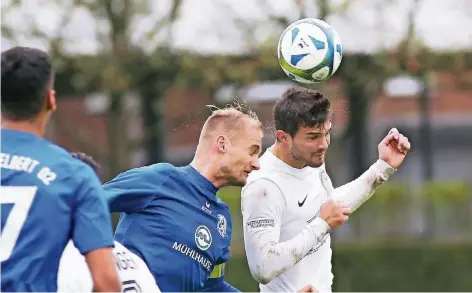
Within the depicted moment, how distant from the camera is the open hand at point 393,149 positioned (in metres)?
6.84

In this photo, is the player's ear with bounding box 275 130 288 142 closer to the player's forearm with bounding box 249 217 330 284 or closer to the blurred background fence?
the player's forearm with bounding box 249 217 330 284

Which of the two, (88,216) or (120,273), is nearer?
(88,216)

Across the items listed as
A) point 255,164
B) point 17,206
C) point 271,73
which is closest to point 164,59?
point 271,73

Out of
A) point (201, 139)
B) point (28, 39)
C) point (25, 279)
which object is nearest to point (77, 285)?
point (201, 139)

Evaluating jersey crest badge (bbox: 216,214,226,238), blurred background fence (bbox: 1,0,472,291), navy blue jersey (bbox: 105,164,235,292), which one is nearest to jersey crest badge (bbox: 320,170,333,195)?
jersey crest badge (bbox: 216,214,226,238)

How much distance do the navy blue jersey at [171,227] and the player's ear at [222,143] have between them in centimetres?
24

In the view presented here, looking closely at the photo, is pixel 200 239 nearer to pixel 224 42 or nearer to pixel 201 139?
pixel 201 139

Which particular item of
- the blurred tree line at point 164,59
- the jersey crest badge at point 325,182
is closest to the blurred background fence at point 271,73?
the blurred tree line at point 164,59

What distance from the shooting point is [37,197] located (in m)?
4.59

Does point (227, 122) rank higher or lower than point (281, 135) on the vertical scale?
higher

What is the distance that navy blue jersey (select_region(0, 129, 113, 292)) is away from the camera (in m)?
4.60

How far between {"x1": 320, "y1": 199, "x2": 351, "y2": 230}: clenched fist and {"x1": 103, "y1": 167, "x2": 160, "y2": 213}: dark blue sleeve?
99 centimetres

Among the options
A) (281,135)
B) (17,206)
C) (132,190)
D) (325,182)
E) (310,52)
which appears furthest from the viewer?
(325,182)

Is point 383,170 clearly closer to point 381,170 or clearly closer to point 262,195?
point 381,170
